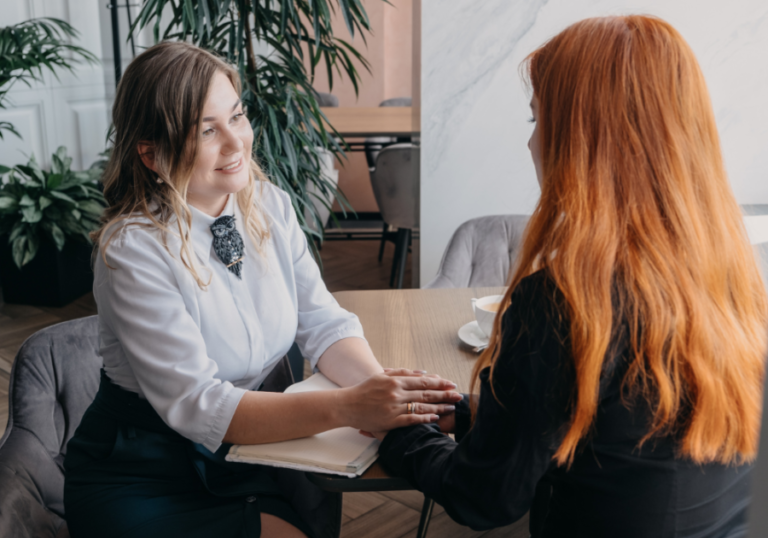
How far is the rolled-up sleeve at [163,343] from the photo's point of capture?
99cm

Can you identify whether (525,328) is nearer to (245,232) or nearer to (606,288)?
(606,288)

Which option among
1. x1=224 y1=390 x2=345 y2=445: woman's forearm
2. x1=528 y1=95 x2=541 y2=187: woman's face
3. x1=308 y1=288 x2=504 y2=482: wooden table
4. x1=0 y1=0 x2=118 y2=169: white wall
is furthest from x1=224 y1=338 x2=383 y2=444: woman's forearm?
x1=0 y1=0 x2=118 y2=169: white wall

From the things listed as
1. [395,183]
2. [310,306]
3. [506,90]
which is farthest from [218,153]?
[395,183]

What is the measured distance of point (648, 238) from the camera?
69 centimetres

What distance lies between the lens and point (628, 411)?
69cm

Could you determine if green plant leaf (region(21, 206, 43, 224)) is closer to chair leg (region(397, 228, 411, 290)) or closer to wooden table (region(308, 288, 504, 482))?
chair leg (region(397, 228, 411, 290))

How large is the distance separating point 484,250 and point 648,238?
52.8 inches

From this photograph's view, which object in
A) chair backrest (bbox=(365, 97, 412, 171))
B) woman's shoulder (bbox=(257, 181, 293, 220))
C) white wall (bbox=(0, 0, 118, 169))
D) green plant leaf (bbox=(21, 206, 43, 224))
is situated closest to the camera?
woman's shoulder (bbox=(257, 181, 293, 220))

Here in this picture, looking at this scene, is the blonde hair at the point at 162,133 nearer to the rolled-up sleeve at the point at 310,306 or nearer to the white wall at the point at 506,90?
the rolled-up sleeve at the point at 310,306

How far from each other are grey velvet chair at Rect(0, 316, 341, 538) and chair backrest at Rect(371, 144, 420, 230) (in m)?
2.03

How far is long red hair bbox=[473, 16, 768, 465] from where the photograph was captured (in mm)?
671

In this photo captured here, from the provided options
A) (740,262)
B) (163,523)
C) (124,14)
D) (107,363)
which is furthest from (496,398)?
(124,14)

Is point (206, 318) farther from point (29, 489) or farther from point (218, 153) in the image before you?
point (29, 489)

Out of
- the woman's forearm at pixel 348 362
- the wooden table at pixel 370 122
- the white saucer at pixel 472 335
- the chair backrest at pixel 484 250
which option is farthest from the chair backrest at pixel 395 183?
the woman's forearm at pixel 348 362
